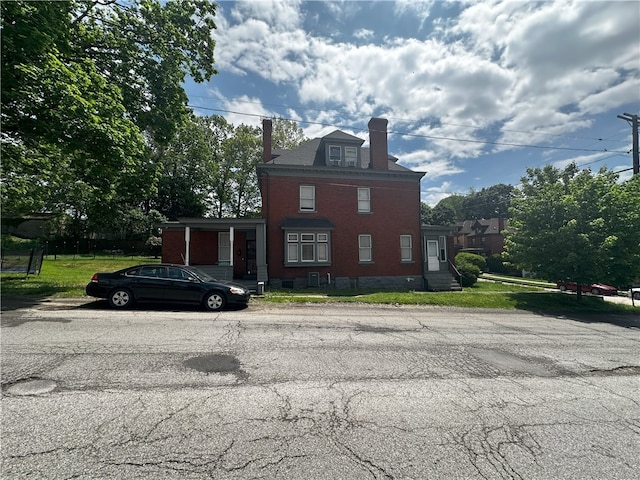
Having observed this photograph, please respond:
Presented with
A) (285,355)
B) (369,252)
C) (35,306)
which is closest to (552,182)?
(369,252)

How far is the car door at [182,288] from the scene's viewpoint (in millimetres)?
10203

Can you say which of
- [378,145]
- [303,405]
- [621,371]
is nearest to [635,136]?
[378,145]

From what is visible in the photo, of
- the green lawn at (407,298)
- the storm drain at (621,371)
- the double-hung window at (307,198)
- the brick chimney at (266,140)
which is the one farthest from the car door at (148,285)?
the brick chimney at (266,140)

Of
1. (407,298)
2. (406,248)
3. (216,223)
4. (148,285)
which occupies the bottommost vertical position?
(407,298)

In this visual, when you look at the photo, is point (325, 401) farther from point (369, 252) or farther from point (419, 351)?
point (369, 252)

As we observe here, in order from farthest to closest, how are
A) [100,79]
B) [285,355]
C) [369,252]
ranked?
[369,252] → [100,79] → [285,355]

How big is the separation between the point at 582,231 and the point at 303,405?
16.8 m

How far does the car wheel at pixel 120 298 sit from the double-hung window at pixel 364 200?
14.3m

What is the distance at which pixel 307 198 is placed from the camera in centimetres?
1994

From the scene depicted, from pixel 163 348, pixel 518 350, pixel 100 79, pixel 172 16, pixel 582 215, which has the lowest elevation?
pixel 518 350

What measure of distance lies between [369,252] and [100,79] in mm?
16065

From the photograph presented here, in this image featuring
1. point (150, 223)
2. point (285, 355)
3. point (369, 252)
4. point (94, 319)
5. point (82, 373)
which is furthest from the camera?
point (150, 223)

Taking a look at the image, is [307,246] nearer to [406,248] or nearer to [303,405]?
[406,248]

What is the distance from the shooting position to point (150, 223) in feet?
120
